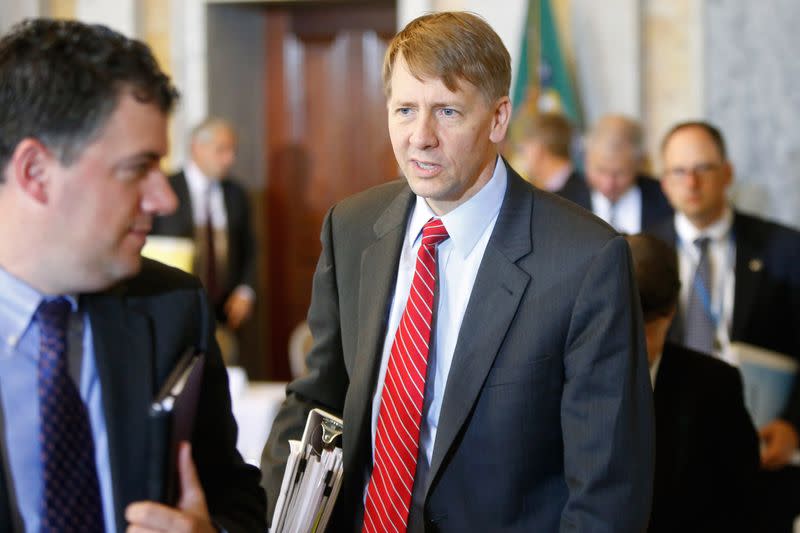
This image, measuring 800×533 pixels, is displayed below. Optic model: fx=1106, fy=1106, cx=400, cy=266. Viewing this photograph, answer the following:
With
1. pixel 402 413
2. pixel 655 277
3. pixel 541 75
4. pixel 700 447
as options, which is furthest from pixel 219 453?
pixel 541 75

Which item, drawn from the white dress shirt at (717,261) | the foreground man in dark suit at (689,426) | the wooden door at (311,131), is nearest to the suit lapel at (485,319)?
the foreground man in dark suit at (689,426)

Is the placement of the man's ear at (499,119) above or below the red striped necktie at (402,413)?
above

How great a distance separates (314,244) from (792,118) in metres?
3.42

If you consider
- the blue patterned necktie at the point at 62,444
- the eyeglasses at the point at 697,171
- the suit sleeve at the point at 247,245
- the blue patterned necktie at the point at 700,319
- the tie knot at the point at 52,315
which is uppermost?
the tie knot at the point at 52,315

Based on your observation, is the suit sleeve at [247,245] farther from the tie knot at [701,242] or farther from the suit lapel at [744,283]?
the suit lapel at [744,283]

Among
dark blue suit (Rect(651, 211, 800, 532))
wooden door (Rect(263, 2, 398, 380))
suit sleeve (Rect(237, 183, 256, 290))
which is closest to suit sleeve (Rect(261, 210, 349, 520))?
dark blue suit (Rect(651, 211, 800, 532))

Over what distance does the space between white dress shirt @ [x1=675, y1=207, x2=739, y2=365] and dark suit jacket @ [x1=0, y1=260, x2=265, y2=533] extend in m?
2.62

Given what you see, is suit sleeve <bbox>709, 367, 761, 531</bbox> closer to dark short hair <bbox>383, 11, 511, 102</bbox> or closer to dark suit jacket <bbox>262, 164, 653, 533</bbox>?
dark suit jacket <bbox>262, 164, 653, 533</bbox>

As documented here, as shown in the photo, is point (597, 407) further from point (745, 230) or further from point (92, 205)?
point (745, 230)

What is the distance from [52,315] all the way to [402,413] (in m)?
0.80

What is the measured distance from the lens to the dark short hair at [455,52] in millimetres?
2117

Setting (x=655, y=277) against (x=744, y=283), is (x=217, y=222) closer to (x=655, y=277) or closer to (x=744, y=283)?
(x=744, y=283)

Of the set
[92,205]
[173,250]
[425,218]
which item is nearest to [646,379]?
[425,218]

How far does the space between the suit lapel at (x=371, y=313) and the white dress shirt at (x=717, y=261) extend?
79.5 inches
